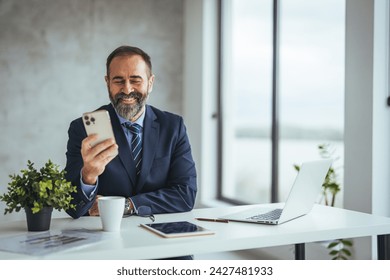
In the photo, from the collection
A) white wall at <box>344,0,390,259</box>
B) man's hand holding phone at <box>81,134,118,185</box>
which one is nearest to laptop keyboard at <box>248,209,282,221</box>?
man's hand holding phone at <box>81,134,118,185</box>

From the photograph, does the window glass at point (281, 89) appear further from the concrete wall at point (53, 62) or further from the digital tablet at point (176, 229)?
the digital tablet at point (176, 229)

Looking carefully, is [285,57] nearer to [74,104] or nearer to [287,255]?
[287,255]

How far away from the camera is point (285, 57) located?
3.90m

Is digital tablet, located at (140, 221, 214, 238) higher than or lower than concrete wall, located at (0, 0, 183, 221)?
lower

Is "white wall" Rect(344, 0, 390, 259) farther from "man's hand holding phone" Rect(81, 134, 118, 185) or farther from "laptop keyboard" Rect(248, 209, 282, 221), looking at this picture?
"man's hand holding phone" Rect(81, 134, 118, 185)

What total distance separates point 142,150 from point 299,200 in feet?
2.46

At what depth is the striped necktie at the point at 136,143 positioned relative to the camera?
2.21 m

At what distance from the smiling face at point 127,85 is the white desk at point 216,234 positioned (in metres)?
0.55

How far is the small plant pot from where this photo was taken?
5.29 feet

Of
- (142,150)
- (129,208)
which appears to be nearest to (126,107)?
(142,150)

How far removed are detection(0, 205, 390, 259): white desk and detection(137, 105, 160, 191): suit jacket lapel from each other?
29 centimetres

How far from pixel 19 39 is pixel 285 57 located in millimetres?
2343

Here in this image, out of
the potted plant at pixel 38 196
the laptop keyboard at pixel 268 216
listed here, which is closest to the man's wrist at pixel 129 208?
the potted plant at pixel 38 196
